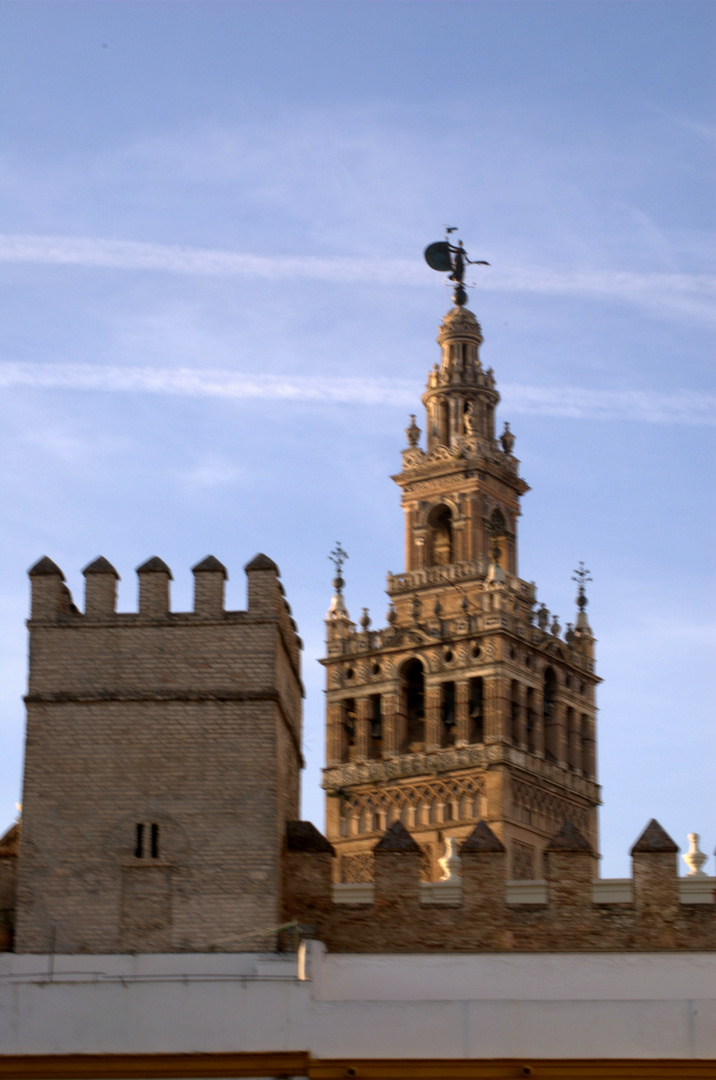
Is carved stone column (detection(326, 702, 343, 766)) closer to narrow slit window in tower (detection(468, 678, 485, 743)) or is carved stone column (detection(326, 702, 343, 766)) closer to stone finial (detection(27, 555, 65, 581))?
narrow slit window in tower (detection(468, 678, 485, 743))

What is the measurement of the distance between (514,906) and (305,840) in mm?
3083

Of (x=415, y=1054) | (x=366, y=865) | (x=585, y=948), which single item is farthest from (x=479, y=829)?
(x=366, y=865)

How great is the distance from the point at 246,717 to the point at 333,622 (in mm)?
43101

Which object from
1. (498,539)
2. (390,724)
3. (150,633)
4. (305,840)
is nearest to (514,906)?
(305,840)

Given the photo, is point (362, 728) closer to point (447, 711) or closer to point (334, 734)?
point (334, 734)

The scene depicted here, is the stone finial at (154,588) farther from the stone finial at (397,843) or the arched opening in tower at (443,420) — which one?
the arched opening in tower at (443,420)

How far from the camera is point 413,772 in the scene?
70938 mm

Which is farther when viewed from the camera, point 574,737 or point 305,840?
point 574,737

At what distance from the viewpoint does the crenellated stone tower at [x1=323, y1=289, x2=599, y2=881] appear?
229 feet

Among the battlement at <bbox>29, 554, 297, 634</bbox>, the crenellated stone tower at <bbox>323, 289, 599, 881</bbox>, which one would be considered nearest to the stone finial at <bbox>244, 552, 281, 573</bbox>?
the battlement at <bbox>29, 554, 297, 634</bbox>

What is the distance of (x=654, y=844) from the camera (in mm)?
31438

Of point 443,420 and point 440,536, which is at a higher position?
point 443,420

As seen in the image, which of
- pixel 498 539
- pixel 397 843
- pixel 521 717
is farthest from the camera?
pixel 498 539

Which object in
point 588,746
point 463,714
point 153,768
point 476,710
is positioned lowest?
point 153,768
